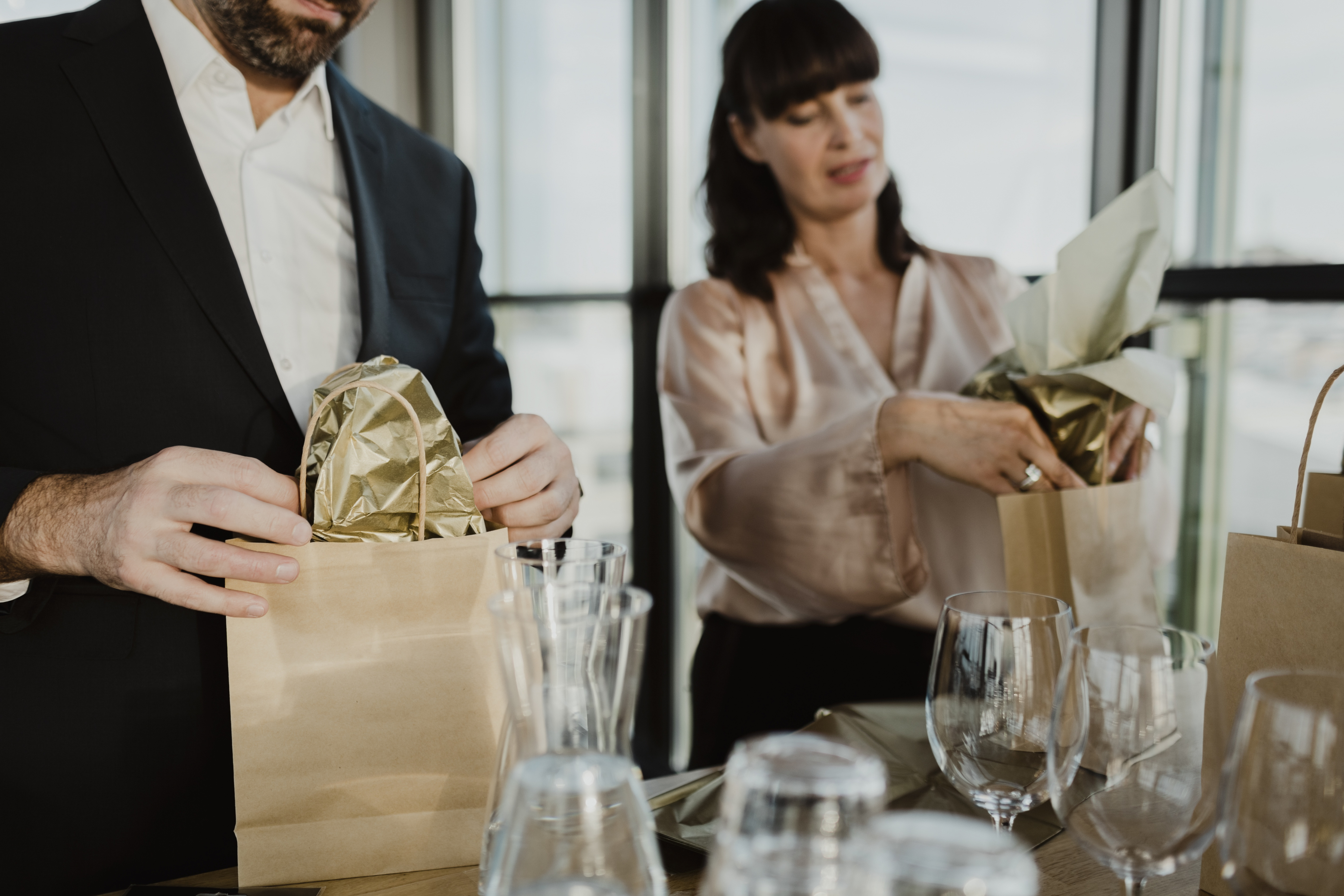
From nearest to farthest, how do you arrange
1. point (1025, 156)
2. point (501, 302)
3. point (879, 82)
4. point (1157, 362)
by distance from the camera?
point (1157, 362)
point (1025, 156)
point (879, 82)
point (501, 302)

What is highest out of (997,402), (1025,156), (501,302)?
(1025,156)

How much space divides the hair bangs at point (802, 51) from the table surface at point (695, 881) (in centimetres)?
121

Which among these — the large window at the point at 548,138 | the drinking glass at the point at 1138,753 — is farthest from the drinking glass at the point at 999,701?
the large window at the point at 548,138

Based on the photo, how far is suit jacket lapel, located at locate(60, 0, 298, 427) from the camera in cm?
112

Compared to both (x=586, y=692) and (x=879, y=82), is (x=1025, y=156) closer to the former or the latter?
(x=879, y=82)

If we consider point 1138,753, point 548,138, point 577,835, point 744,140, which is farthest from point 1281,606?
point 548,138

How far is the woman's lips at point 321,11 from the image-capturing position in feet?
3.87

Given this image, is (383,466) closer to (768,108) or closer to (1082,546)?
(1082,546)

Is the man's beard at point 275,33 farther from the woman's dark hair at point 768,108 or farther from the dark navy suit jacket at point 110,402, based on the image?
the woman's dark hair at point 768,108

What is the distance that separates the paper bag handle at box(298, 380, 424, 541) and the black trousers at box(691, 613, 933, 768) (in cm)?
92

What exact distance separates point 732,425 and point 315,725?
0.95 meters

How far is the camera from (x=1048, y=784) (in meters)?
0.64

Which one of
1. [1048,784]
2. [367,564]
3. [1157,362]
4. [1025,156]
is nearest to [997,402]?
[1157,362]

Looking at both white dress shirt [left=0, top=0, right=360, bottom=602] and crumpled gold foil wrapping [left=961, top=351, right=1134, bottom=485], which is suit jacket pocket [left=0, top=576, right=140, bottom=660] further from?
crumpled gold foil wrapping [left=961, top=351, right=1134, bottom=485]
